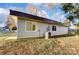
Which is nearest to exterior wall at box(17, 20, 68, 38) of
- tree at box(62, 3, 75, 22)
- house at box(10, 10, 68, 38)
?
house at box(10, 10, 68, 38)

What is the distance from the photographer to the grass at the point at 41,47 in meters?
3.14

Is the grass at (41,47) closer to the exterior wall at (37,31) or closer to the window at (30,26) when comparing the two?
the exterior wall at (37,31)

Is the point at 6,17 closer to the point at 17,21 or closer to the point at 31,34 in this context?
the point at 17,21

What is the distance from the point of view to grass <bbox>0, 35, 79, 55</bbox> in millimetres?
3138

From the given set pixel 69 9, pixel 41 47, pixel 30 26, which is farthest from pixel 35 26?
pixel 69 9

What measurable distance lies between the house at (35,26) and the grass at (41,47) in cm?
13

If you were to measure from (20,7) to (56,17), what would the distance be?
2.19 feet

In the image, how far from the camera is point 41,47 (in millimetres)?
3186

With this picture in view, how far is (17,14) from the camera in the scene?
312cm

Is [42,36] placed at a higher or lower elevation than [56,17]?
lower

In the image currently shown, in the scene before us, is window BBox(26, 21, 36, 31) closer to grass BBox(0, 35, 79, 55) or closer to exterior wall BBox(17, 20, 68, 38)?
exterior wall BBox(17, 20, 68, 38)

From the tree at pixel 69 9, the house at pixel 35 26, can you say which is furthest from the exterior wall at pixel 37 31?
the tree at pixel 69 9

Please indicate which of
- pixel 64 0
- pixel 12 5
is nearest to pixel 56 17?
pixel 64 0

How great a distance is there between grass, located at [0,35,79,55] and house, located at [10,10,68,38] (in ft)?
0.41
